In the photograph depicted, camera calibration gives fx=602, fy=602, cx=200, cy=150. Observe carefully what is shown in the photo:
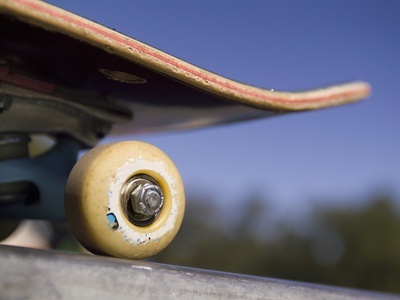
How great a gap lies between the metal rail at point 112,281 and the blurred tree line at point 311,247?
14.9 metres

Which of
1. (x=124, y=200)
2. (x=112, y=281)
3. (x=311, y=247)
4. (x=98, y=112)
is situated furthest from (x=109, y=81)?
(x=311, y=247)

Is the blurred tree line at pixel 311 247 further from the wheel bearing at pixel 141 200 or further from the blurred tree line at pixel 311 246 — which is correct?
the wheel bearing at pixel 141 200

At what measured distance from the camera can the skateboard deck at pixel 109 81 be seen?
114 cm

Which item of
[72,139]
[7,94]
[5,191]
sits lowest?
[5,191]

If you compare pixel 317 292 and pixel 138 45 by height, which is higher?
pixel 138 45

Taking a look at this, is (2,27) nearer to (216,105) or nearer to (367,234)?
(216,105)

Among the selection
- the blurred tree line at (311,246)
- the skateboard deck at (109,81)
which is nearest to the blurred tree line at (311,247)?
the blurred tree line at (311,246)

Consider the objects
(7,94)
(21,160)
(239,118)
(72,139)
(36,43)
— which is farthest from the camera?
(239,118)

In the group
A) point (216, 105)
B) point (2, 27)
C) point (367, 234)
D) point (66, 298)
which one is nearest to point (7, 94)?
point (2, 27)

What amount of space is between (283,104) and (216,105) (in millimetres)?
179

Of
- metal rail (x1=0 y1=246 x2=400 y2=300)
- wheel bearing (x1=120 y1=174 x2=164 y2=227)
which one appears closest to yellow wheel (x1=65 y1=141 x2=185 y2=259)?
wheel bearing (x1=120 y1=174 x2=164 y2=227)

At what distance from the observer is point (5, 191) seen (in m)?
1.53

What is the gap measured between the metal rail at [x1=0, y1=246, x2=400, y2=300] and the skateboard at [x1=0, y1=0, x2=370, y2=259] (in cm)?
15

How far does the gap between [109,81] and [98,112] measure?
199 mm
